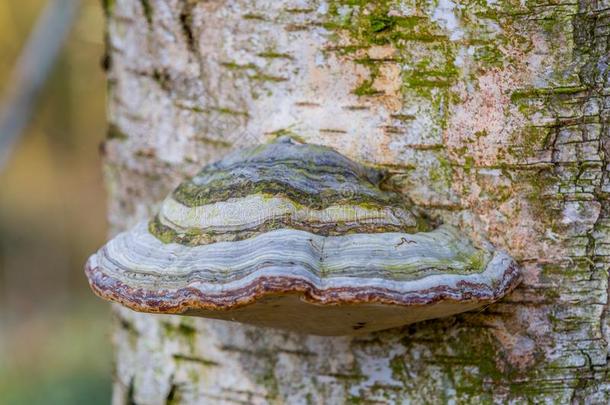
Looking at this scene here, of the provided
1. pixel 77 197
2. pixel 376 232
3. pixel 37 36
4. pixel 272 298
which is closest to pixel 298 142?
pixel 376 232

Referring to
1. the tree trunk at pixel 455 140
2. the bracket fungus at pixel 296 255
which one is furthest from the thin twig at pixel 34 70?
the bracket fungus at pixel 296 255

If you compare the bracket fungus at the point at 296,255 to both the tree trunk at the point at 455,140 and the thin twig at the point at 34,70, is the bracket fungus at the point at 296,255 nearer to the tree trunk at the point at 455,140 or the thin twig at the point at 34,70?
the tree trunk at the point at 455,140

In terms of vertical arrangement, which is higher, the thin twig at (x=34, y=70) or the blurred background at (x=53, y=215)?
the blurred background at (x=53, y=215)

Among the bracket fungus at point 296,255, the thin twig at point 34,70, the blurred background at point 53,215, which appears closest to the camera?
the bracket fungus at point 296,255

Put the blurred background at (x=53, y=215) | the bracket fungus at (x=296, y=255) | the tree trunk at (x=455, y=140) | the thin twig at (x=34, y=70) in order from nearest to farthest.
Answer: the bracket fungus at (x=296, y=255), the tree trunk at (x=455, y=140), the thin twig at (x=34, y=70), the blurred background at (x=53, y=215)

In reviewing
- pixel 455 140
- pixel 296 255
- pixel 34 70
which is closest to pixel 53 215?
pixel 34 70
